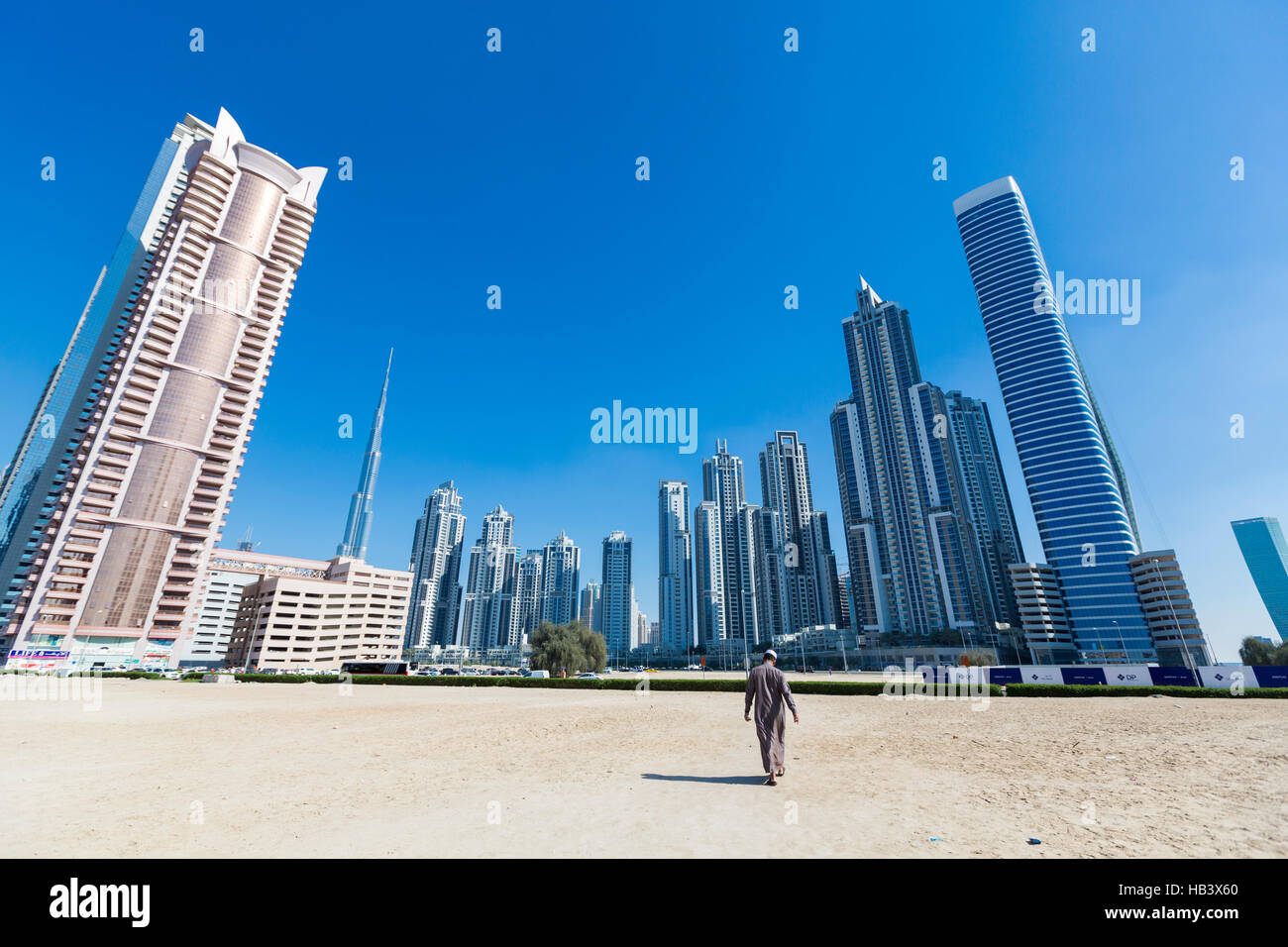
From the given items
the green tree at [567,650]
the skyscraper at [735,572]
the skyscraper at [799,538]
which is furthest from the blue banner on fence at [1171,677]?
the skyscraper at [735,572]

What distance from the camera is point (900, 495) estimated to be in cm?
13612

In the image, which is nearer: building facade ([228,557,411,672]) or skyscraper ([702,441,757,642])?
building facade ([228,557,411,672])

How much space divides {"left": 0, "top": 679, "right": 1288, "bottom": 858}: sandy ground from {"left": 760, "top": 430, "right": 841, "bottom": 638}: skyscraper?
149 m

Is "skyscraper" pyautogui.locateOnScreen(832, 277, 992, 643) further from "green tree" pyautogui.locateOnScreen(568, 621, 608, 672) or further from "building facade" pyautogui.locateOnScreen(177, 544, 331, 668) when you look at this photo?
"building facade" pyautogui.locateOnScreen(177, 544, 331, 668)

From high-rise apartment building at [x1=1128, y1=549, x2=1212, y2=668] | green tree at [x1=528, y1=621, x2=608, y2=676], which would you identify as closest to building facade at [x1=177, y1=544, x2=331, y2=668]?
green tree at [x1=528, y1=621, x2=608, y2=676]

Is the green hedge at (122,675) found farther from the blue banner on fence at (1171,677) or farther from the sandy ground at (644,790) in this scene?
the blue banner on fence at (1171,677)

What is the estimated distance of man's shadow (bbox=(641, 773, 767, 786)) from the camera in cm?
813

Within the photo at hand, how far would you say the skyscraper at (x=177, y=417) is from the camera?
71.2 metres

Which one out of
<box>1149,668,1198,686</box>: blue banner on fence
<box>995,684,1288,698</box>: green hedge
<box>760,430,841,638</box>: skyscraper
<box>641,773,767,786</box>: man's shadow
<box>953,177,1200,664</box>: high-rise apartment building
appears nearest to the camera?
<box>641,773,767,786</box>: man's shadow

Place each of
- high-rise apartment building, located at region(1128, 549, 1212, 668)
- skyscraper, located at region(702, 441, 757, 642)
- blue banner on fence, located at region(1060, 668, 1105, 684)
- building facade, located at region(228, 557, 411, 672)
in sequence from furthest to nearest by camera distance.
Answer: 1. skyscraper, located at region(702, 441, 757, 642)
2. high-rise apartment building, located at region(1128, 549, 1212, 668)
3. building facade, located at region(228, 557, 411, 672)
4. blue banner on fence, located at region(1060, 668, 1105, 684)

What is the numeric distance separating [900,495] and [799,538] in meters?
40.3

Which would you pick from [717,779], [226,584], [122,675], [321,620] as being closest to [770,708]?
[717,779]

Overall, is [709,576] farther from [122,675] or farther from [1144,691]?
[1144,691]
